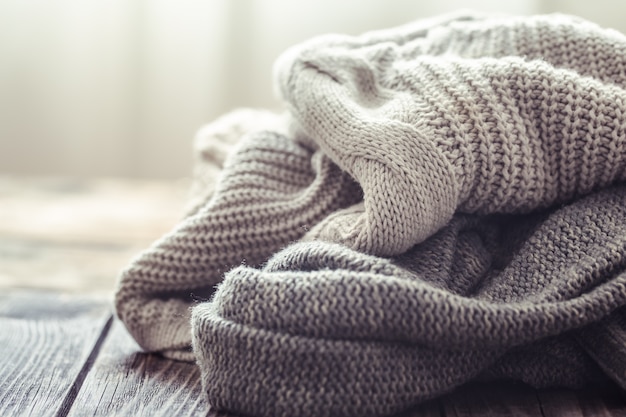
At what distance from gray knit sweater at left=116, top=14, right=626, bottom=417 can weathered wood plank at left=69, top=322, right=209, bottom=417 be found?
0.03 meters

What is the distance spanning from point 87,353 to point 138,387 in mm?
116

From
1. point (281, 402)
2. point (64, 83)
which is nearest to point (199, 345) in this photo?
point (281, 402)

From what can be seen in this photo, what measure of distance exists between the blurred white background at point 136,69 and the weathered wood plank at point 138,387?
103cm

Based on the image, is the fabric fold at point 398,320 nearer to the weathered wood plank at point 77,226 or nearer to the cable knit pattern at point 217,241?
the cable knit pattern at point 217,241

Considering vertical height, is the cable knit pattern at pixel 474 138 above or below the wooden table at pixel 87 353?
above

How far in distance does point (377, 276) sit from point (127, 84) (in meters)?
1.32

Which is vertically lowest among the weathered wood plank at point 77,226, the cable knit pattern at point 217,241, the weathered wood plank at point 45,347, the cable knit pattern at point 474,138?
the weathered wood plank at point 77,226

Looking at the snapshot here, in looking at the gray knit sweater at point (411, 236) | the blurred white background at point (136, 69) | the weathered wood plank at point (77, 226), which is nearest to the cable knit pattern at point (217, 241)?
the gray knit sweater at point (411, 236)

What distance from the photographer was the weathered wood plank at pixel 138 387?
2.19 feet

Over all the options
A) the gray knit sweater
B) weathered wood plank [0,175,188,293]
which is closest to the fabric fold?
Answer: the gray knit sweater

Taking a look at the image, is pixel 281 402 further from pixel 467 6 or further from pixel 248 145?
pixel 467 6

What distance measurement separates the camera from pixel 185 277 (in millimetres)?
771

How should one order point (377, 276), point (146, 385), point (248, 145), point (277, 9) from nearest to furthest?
point (377, 276) → point (146, 385) → point (248, 145) → point (277, 9)

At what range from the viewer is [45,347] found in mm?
816
